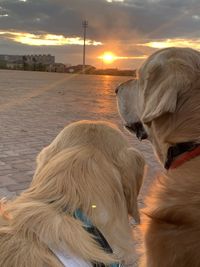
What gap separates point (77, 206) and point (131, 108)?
208 cm

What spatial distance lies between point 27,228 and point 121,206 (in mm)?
686

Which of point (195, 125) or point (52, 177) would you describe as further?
point (195, 125)

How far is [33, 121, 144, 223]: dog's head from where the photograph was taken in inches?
115

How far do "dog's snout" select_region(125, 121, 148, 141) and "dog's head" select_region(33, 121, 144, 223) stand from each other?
1.14 metres

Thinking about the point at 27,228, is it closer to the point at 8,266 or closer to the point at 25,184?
the point at 8,266

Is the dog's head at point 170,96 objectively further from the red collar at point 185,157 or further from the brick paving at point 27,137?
the brick paving at point 27,137

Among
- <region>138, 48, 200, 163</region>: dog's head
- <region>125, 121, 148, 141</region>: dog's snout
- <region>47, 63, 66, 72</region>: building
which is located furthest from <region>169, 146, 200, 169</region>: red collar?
<region>47, 63, 66, 72</region>: building

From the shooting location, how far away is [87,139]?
3289 mm

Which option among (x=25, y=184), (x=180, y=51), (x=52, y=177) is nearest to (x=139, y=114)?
(x=180, y=51)

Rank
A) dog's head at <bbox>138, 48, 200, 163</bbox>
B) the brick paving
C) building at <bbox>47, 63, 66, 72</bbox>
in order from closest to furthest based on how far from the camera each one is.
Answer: dog's head at <bbox>138, 48, 200, 163</bbox> → the brick paving → building at <bbox>47, 63, 66, 72</bbox>

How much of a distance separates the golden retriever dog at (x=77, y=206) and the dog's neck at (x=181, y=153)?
362 mm

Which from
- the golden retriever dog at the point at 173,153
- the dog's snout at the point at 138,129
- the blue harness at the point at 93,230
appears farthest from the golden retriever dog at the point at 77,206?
the dog's snout at the point at 138,129

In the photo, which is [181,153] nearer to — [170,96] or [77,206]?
[170,96]

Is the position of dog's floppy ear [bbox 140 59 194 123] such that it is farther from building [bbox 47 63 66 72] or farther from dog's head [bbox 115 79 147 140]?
building [bbox 47 63 66 72]
